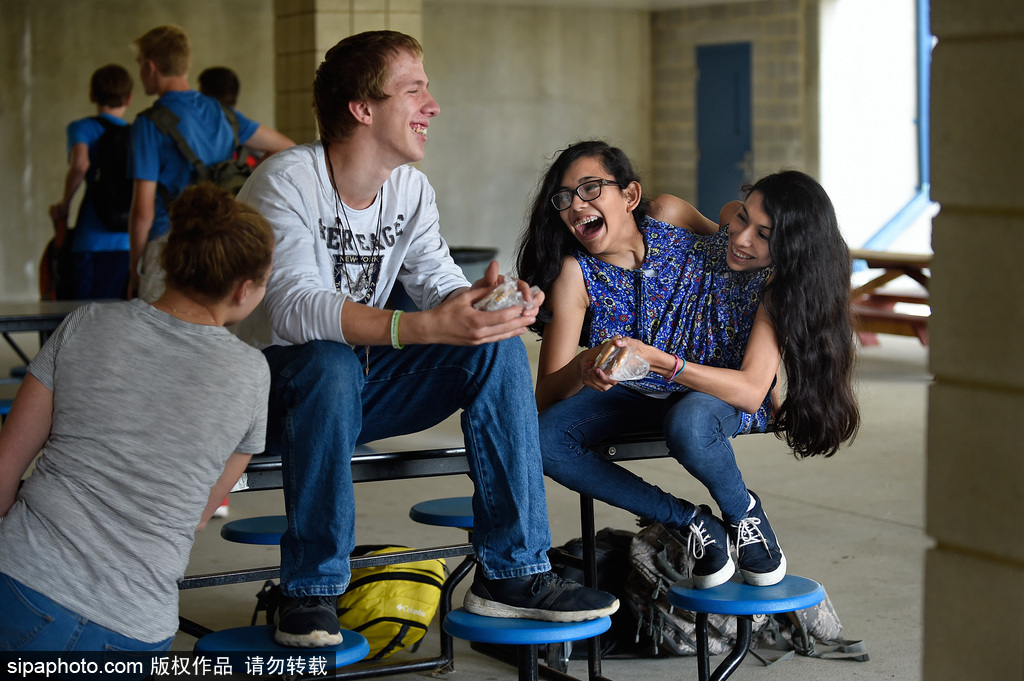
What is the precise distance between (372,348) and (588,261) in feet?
1.82

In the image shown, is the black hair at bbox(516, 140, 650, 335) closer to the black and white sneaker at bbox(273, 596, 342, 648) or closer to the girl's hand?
the girl's hand

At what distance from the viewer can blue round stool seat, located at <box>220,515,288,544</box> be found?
2.57 m

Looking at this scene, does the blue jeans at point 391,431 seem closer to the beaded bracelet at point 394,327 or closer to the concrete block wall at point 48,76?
→ the beaded bracelet at point 394,327

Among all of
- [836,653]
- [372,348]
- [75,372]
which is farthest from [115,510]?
[836,653]

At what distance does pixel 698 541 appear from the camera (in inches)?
93.0

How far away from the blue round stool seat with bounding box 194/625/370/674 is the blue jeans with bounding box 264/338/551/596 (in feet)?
0.31

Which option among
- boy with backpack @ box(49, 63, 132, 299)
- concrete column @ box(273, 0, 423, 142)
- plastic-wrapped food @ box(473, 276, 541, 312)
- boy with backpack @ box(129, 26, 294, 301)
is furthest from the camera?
concrete column @ box(273, 0, 423, 142)

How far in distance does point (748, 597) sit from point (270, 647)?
36.9 inches

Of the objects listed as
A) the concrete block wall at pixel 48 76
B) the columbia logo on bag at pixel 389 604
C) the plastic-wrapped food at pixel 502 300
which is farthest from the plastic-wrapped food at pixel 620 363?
the concrete block wall at pixel 48 76

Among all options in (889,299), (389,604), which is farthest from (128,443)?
(889,299)

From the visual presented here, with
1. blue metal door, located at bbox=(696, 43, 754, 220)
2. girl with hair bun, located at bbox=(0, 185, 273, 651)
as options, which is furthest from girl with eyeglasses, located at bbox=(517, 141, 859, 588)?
blue metal door, located at bbox=(696, 43, 754, 220)

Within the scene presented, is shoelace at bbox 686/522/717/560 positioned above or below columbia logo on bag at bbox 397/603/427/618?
above

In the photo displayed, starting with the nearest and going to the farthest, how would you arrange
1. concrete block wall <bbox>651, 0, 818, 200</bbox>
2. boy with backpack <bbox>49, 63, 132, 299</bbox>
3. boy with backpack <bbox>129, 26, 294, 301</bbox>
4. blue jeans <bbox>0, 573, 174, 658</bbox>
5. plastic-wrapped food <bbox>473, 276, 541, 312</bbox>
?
blue jeans <bbox>0, 573, 174, 658</bbox>
plastic-wrapped food <bbox>473, 276, 541, 312</bbox>
boy with backpack <bbox>129, 26, 294, 301</bbox>
boy with backpack <bbox>49, 63, 132, 299</bbox>
concrete block wall <bbox>651, 0, 818, 200</bbox>

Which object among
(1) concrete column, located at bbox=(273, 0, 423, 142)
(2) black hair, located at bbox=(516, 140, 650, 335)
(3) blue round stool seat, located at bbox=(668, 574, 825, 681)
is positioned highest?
(1) concrete column, located at bbox=(273, 0, 423, 142)
